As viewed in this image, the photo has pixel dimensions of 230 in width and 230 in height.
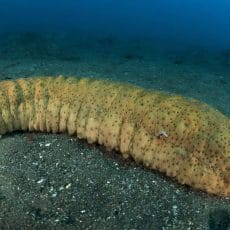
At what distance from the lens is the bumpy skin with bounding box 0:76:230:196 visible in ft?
13.0

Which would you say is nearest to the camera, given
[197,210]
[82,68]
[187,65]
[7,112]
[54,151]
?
[197,210]

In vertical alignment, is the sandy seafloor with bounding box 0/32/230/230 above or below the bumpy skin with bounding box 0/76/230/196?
below

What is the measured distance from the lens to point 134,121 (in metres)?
4.33

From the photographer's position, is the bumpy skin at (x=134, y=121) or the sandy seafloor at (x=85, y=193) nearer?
the sandy seafloor at (x=85, y=193)

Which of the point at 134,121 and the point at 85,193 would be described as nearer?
the point at 85,193

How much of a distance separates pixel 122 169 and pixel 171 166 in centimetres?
54

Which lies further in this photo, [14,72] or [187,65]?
[187,65]

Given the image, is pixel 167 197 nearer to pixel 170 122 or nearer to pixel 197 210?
pixel 197 210

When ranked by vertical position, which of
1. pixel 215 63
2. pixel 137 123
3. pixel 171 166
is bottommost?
pixel 215 63

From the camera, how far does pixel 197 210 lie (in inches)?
150

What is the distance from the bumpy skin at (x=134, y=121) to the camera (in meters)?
3.96

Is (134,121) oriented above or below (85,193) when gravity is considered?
above

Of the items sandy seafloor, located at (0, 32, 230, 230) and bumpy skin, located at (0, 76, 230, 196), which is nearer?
sandy seafloor, located at (0, 32, 230, 230)

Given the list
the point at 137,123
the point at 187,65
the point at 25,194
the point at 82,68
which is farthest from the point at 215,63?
the point at 25,194
